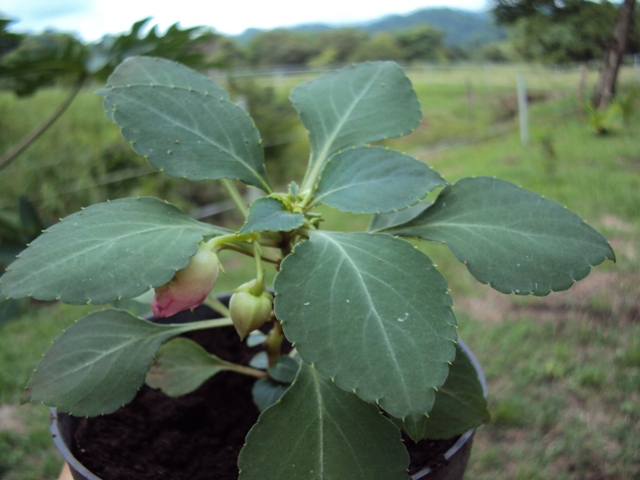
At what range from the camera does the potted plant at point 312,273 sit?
0.35 metres

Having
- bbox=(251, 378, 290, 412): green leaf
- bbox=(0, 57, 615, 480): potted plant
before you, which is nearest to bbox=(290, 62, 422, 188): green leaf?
bbox=(0, 57, 615, 480): potted plant

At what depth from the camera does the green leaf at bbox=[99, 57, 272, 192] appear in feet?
1.46

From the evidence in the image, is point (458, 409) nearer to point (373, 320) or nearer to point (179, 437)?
point (373, 320)

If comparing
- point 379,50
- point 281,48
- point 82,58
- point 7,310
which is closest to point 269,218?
point 7,310

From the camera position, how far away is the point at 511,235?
1.48 feet

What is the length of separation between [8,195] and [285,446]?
2465mm

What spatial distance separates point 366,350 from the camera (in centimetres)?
34

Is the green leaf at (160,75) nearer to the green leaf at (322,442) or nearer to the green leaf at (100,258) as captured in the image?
the green leaf at (100,258)

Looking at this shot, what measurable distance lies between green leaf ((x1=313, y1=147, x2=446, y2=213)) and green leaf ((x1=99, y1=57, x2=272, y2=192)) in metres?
0.08

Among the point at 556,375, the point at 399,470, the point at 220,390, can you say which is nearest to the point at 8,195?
the point at 220,390

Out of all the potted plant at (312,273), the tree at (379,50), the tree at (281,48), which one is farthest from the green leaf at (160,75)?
the tree at (281,48)

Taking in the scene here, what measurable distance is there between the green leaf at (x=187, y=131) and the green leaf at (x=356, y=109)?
0.08 meters

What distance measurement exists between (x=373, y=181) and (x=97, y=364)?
31 centimetres

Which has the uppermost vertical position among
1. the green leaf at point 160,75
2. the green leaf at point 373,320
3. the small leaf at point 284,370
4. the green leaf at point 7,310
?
the green leaf at point 160,75
